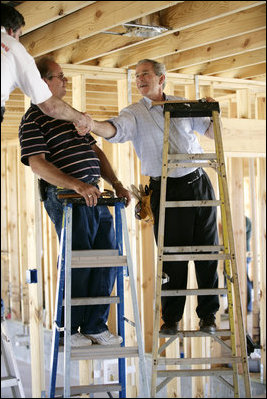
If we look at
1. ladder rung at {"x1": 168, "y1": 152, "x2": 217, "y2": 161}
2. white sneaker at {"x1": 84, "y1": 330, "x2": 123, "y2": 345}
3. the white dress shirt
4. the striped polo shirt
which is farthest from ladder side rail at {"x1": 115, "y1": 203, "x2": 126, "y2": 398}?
the white dress shirt

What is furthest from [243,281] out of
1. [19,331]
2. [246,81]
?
[19,331]

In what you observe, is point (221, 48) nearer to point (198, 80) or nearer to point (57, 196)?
point (198, 80)

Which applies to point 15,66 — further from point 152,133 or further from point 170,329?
point 170,329

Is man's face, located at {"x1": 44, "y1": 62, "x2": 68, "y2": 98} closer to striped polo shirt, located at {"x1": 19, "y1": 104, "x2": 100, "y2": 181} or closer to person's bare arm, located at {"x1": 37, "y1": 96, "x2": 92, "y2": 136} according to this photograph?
striped polo shirt, located at {"x1": 19, "y1": 104, "x2": 100, "y2": 181}

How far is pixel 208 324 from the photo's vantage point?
4.00 meters

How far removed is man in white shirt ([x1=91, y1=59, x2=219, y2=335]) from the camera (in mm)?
4016

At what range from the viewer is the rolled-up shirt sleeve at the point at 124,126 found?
4.03 meters

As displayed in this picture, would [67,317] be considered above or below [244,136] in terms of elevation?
below

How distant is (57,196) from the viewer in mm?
3631

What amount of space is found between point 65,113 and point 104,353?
A: 1.28 meters

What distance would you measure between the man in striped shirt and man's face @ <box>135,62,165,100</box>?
54cm

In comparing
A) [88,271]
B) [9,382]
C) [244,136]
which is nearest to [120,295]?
[88,271]

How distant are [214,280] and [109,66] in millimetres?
2504

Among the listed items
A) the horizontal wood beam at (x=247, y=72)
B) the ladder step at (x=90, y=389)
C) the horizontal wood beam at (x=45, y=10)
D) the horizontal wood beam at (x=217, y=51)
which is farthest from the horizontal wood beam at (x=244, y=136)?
the ladder step at (x=90, y=389)
